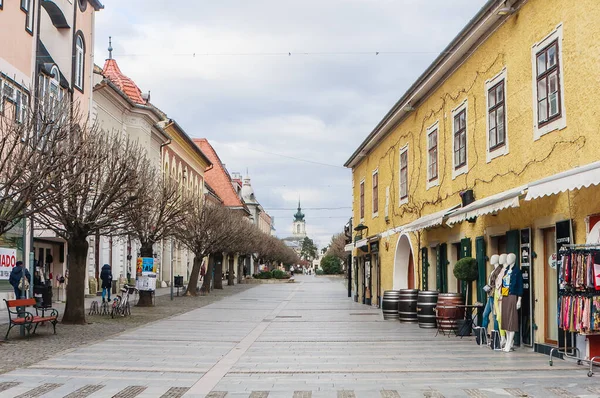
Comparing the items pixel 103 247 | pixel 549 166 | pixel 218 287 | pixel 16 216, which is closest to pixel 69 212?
pixel 16 216

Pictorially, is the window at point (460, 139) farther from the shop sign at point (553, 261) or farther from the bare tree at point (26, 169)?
the bare tree at point (26, 169)

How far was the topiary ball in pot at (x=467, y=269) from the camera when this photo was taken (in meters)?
17.2

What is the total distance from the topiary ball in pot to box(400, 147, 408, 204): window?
26.5 feet

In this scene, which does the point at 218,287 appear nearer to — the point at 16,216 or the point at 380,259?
the point at 380,259

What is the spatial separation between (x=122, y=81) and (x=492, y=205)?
34.2m

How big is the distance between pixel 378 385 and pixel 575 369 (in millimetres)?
3339

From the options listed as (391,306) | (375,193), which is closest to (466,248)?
(391,306)

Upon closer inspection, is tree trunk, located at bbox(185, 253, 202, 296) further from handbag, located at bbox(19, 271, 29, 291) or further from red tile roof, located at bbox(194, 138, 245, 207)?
red tile roof, located at bbox(194, 138, 245, 207)

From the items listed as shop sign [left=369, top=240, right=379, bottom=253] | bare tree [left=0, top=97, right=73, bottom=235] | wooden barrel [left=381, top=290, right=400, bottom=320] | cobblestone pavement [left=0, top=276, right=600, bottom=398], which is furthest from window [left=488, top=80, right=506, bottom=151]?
shop sign [left=369, top=240, right=379, bottom=253]

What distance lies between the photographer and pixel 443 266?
20938 millimetres

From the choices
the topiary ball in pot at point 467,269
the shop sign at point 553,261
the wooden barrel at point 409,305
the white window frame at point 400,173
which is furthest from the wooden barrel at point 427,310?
the shop sign at point 553,261

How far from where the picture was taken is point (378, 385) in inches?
404

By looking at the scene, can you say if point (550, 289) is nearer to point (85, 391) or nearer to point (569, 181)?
point (569, 181)

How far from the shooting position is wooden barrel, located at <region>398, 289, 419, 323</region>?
68.8 feet
